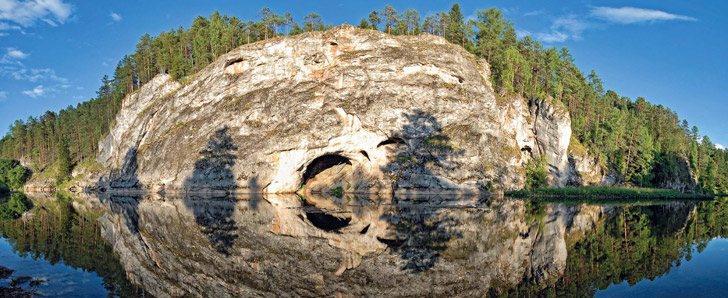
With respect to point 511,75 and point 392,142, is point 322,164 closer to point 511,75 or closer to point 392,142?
point 392,142

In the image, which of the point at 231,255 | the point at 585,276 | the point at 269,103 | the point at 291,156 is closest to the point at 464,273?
the point at 585,276

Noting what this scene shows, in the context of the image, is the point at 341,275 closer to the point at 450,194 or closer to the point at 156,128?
the point at 450,194

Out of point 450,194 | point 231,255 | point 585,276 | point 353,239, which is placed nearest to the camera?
point 585,276

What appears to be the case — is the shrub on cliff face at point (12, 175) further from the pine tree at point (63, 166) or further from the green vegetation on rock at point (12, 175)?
the pine tree at point (63, 166)

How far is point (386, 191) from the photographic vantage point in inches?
1879

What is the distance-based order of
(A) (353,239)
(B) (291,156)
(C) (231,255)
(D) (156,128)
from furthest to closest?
(D) (156,128), (B) (291,156), (A) (353,239), (C) (231,255)

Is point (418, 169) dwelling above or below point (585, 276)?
above

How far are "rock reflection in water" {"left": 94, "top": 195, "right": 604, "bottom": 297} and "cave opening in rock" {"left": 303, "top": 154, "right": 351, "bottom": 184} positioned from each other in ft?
113

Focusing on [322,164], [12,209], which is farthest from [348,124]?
[12,209]

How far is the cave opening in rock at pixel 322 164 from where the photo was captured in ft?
178

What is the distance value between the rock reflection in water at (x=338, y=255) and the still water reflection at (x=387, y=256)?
4cm

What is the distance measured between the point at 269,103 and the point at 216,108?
7924 mm

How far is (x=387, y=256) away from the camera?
11836 mm

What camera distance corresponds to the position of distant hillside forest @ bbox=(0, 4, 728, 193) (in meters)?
62.1
